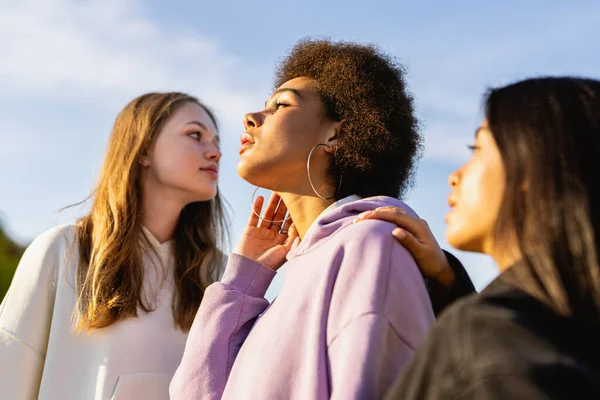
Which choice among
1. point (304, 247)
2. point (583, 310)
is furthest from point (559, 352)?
point (304, 247)

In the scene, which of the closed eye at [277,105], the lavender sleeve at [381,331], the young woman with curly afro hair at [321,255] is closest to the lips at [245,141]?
the young woman with curly afro hair at [321,255]

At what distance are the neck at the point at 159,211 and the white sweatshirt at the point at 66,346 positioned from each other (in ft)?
1.46

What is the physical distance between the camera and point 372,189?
3.22 metres

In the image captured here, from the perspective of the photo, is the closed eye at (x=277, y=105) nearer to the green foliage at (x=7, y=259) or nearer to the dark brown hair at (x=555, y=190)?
the dark brown hair at (x=555, y=190)

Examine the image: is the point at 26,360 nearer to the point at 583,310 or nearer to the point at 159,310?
the point at 159,310

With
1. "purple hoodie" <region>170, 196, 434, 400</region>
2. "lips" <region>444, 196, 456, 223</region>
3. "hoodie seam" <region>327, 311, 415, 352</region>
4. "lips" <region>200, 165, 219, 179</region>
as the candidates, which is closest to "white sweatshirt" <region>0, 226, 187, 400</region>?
"lips" <region>200, 165, 219, 179</region>

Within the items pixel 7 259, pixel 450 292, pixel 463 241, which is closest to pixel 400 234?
pixel 450 292

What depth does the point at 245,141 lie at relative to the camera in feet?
11.0

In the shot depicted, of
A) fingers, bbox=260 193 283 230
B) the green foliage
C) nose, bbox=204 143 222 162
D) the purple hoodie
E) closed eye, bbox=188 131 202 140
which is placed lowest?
the green foliage

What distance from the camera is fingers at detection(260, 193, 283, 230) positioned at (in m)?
3.64

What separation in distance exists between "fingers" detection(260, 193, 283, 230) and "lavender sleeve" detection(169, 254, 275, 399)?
36 centimetres

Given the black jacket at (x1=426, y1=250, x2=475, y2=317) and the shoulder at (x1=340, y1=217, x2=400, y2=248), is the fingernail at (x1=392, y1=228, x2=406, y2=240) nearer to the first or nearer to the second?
the shoulder at (x1=340, y1=217, x2=400, y2=248)

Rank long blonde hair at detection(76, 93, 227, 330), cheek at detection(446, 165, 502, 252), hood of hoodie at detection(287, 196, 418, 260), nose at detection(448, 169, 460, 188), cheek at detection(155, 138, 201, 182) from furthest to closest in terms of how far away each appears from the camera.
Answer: cheek at detection(155, 138, 201, 182) → long blonde hair at detection(76, 93, 227, 330) → hood of hoodie at detection(287, 196, 418, 260) → nose at detection(448, 169, 460, 188) → cheek at detection(446, 165, 502, 252)

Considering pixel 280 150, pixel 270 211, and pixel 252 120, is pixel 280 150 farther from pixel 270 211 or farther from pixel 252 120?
pixel 270 211
